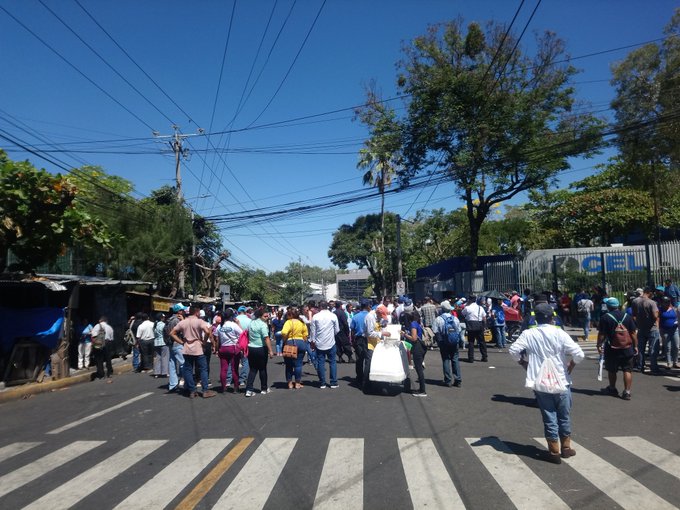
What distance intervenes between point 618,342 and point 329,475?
581 cm

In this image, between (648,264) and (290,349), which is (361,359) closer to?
(290,349)

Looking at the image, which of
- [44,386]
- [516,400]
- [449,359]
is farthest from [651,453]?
[44,386]

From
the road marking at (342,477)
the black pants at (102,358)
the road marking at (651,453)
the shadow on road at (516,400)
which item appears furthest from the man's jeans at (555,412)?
the black pants at (102,358)

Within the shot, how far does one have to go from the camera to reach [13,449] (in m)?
6.84

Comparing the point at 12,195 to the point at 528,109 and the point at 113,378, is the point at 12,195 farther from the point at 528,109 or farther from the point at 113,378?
the point at 528,109

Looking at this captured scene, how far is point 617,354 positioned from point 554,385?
391 cm

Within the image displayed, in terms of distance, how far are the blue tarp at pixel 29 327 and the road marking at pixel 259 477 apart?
29.2 ft

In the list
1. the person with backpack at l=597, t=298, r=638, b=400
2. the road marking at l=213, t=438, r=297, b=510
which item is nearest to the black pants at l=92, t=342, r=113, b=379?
the road marking at l=213, t=438, r=297, b=510

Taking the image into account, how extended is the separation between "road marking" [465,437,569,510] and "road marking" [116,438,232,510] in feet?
10.0

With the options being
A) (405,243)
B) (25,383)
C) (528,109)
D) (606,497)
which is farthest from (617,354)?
(405,243)

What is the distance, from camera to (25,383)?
482 inches

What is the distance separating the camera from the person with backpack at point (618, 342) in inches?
336

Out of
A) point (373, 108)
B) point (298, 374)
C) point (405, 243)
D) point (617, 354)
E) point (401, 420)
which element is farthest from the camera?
point (405, 243)

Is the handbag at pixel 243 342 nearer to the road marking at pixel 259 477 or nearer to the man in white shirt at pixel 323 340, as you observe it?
the man in white shirt at pixel 323 340
